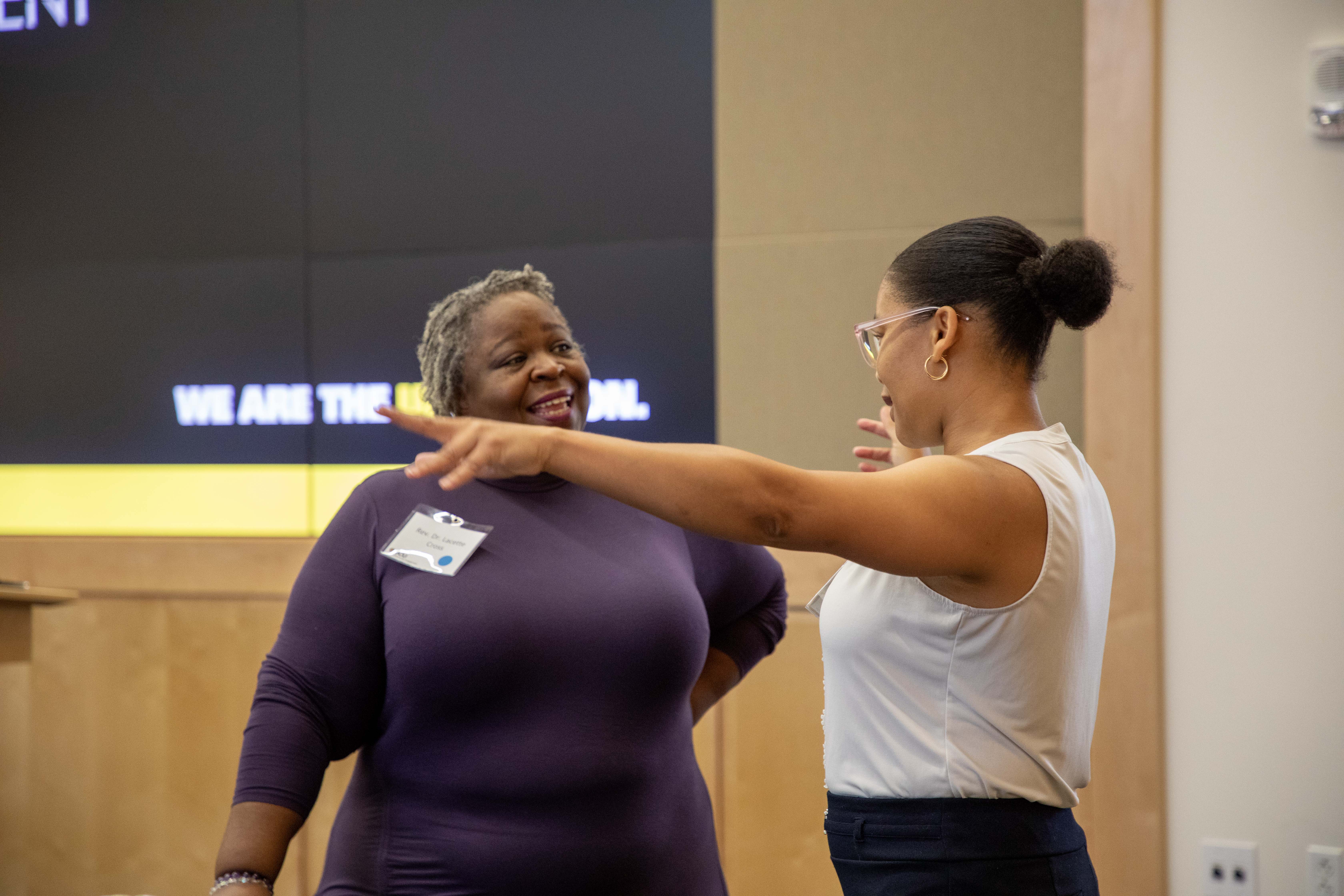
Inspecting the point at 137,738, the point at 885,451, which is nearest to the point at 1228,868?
the point at 885,451

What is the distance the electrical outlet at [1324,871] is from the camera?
2.11 meters

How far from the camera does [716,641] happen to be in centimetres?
185

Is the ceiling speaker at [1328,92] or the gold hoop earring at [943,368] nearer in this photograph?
the gold hoop earring at [943,368]

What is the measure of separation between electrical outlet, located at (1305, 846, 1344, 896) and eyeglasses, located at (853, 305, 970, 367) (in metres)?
1.83

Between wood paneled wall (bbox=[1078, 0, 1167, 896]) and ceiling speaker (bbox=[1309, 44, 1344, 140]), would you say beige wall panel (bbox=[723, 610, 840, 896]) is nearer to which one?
wood paneled wall (bbox=[1078, 0, 1167, 896])

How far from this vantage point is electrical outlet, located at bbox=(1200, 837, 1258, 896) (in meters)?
2.17

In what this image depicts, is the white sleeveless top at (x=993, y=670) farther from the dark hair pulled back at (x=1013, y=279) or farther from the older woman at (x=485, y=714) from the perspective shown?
the older woman at (x=485, y=714)

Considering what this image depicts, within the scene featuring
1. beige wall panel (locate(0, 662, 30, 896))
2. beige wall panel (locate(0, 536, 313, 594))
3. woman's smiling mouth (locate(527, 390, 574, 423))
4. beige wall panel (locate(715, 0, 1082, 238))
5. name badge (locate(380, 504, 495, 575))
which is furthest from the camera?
beige wall panel (locate(0, 662, 30, 896))

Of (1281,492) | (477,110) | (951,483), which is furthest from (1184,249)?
(477,110)

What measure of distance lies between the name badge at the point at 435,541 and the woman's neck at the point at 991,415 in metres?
0.77

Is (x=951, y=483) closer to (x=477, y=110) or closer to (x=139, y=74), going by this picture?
(x=477, y=110)

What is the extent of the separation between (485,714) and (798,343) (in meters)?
1.43

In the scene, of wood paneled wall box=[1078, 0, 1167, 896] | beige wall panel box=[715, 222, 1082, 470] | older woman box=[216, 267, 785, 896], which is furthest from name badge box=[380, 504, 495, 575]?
wood paneled wall box=[1078, 0, 1167, 896]

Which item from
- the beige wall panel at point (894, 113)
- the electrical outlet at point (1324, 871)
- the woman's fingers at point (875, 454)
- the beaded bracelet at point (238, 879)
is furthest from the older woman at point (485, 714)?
the electrical outlet at point (1324, 871)
